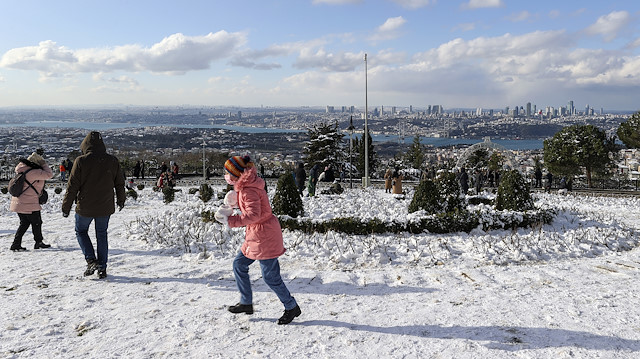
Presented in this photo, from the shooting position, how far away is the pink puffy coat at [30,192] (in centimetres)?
620

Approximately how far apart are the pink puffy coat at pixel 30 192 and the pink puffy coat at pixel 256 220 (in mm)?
4480

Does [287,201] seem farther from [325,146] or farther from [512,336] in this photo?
[325,146]

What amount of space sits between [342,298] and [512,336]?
68.8 inches

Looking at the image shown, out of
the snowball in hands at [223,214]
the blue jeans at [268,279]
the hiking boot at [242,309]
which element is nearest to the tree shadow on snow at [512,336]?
the blue jeans at [268,279]

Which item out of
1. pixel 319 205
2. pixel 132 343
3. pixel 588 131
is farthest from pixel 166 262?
pixel 588 131

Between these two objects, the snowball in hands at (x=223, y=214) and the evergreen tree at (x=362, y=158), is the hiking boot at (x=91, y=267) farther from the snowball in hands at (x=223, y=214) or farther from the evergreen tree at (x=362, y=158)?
the evergreen tree at (x=362, y=158)

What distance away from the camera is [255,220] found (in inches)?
139

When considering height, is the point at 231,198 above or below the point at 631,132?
below

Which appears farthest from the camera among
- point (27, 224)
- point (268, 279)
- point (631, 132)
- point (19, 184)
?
point (631, 132)

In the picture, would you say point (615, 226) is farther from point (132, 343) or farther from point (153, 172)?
point (153, 172)

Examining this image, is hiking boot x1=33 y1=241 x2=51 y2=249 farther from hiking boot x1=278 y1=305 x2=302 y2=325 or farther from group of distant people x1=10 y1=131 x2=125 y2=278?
hiking boot x1=278 y1=305 x2=302 y2=325

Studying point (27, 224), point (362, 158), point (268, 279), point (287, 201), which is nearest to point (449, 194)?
point (287, 201)

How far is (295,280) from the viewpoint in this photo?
5172 mm

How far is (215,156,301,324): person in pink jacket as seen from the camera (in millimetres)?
3531
